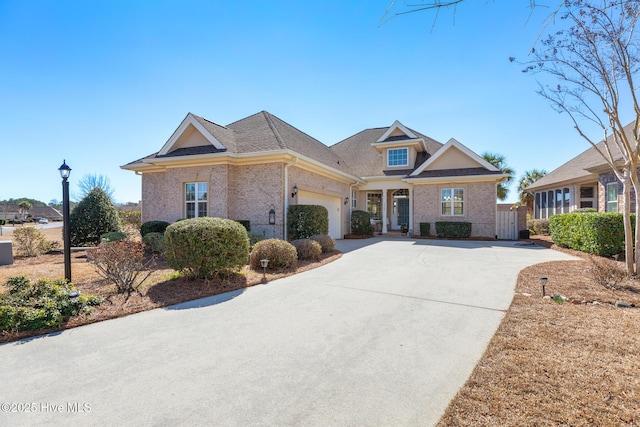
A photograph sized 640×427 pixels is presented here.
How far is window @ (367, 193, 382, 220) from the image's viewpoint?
21.2m

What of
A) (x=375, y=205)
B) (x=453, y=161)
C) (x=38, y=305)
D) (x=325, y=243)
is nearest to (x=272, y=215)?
(x=325, y=243)

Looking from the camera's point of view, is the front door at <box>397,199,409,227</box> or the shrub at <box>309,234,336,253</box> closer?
the shrub at <box>309,234,336,253</box>

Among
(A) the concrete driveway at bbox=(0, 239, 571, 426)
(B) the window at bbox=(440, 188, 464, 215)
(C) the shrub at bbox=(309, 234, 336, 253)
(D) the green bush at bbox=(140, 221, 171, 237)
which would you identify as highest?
(B) the window at bbox=(440, 188, 464, 215)

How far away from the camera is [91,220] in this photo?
13.2 m

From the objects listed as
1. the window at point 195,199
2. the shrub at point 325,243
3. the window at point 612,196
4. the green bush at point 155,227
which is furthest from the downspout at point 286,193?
the window at point 612,196

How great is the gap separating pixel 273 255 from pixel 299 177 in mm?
5952

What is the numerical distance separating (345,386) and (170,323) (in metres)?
3.08

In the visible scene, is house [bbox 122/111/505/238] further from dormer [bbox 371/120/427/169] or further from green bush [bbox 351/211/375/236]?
green bush [bbox 351/211/375/236]

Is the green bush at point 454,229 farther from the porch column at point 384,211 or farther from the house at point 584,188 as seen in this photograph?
the house at point 584,188

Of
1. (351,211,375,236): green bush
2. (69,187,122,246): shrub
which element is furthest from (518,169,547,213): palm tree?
(69,187,122,246): shrub

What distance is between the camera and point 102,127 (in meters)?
14.7

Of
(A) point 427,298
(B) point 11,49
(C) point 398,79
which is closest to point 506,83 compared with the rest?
(C) point 398,79

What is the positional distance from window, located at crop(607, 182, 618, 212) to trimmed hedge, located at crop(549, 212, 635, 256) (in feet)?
14.0

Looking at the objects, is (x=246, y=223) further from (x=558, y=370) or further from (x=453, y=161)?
(x=453, y=161)
